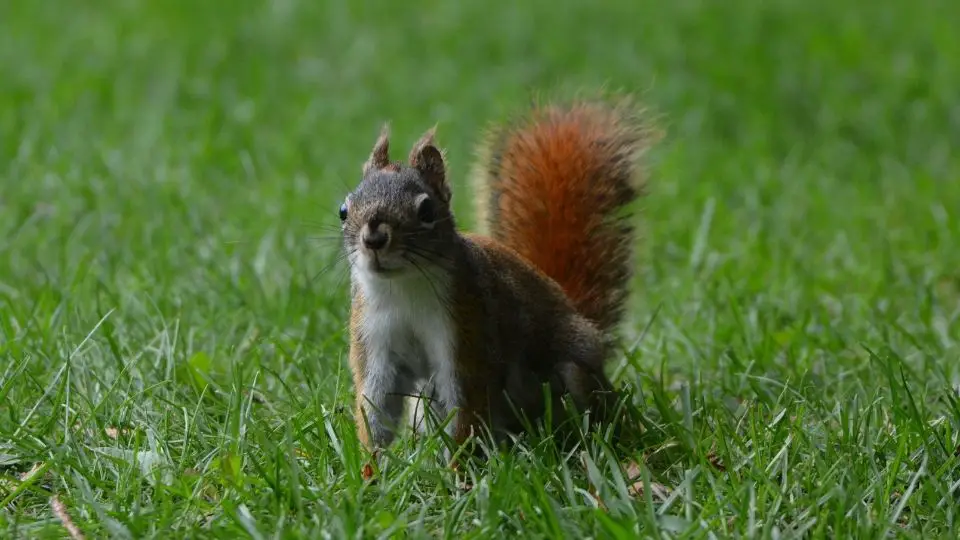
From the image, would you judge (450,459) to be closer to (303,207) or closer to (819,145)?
(303,207)

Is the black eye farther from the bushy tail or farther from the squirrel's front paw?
the bushy tail

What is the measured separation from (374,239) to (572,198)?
71 centimetres

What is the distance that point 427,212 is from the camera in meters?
2.35

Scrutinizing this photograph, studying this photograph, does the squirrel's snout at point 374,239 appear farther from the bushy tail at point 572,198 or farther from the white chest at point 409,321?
the bushy tail at point 572,198

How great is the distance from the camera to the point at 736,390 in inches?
115

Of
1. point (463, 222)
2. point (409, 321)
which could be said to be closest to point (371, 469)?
point (409, 321)

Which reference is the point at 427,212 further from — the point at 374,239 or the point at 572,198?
the point at 572,198

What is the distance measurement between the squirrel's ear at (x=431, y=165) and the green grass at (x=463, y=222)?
41cm

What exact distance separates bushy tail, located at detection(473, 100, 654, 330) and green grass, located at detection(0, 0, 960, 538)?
21cm

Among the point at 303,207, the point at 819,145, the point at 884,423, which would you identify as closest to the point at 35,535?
the point at 884,423

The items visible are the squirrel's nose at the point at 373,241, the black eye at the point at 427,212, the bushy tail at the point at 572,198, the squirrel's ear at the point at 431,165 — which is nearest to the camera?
the squirrel's nose at the point at 373,241

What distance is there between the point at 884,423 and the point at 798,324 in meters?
0.81

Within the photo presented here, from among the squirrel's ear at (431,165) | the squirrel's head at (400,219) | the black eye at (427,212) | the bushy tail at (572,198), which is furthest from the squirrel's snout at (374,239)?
the bushy tail at (572,198)

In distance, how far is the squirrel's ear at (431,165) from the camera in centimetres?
246
